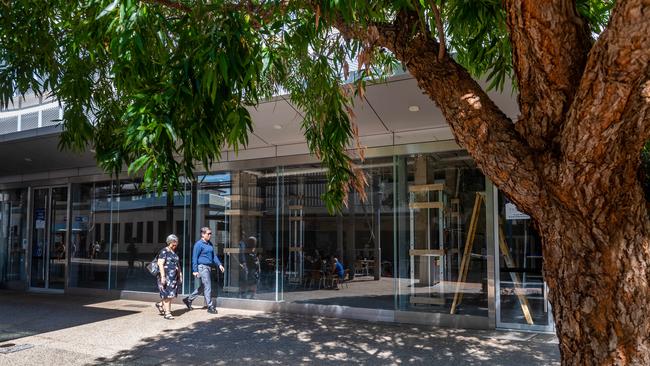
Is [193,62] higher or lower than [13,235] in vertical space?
higher

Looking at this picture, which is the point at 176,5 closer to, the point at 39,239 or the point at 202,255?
the point at 202,255

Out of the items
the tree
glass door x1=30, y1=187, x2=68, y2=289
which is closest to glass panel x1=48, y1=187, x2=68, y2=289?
glass door x1=30, y1=187, x2=68, y2=289

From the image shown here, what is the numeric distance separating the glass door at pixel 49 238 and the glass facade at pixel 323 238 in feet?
0.17

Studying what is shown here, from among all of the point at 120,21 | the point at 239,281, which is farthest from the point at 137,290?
the point at 120,21

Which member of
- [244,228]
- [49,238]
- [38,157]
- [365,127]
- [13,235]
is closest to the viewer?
[365,127]

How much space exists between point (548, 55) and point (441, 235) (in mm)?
7429

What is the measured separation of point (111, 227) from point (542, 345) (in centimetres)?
1108

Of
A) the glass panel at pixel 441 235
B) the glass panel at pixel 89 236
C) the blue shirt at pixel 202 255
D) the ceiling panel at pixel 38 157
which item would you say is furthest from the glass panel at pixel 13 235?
the glass panel at pixel 441 235

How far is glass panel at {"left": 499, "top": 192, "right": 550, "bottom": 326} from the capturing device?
9227 millimetres

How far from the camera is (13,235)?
1688 centimetres

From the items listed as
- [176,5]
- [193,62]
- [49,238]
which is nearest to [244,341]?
[176,5]

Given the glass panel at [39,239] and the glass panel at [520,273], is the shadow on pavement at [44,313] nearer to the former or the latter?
the glass panel at [39,239]

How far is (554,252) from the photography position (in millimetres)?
2852

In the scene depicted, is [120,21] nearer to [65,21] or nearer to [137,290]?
[65,21]
